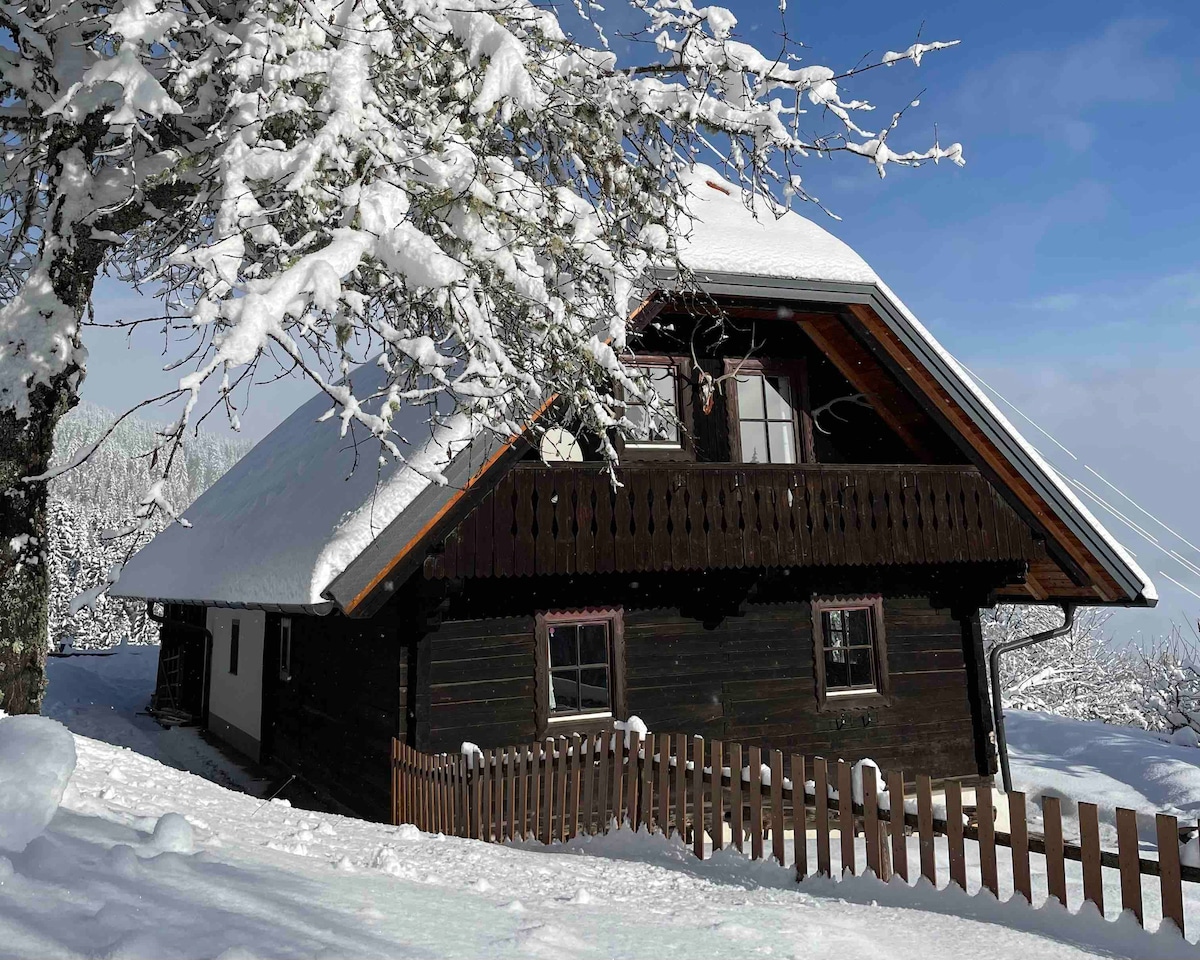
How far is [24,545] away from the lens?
589 cm

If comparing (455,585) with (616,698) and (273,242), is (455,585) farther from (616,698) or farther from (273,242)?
(273,242)

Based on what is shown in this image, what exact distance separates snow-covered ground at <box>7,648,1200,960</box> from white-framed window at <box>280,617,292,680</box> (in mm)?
7121

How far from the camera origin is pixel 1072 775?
14.7m

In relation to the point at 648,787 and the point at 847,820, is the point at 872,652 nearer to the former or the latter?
the point at 648,787

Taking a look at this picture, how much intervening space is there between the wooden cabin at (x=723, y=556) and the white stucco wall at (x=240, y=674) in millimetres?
2044

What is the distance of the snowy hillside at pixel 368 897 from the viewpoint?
123 inches

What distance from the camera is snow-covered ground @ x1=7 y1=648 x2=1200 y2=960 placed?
3131mm

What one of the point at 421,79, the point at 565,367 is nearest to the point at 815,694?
the point at 565,367

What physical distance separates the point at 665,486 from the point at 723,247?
2752 millimetres

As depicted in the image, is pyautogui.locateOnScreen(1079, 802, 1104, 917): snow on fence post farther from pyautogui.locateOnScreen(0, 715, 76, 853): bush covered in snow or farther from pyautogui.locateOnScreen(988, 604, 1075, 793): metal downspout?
pyautogui.locateOnScreen(988, 604, 1075, 793): metal downspout

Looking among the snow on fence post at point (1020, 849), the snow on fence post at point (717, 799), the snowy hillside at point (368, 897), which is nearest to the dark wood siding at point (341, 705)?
the snowy hillside at point (368, 897)

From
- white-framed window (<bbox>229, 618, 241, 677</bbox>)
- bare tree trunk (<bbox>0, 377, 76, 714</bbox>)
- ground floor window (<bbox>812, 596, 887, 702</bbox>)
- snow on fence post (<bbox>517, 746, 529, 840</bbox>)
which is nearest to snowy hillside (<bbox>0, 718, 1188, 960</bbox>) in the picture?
bare tree trunk (<bbox>0, 377, 76, 714</bbox>)

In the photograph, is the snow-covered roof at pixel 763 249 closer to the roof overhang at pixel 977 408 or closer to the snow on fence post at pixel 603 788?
the roof overhang at pixel 977 408

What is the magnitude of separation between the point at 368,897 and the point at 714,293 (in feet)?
25.4
